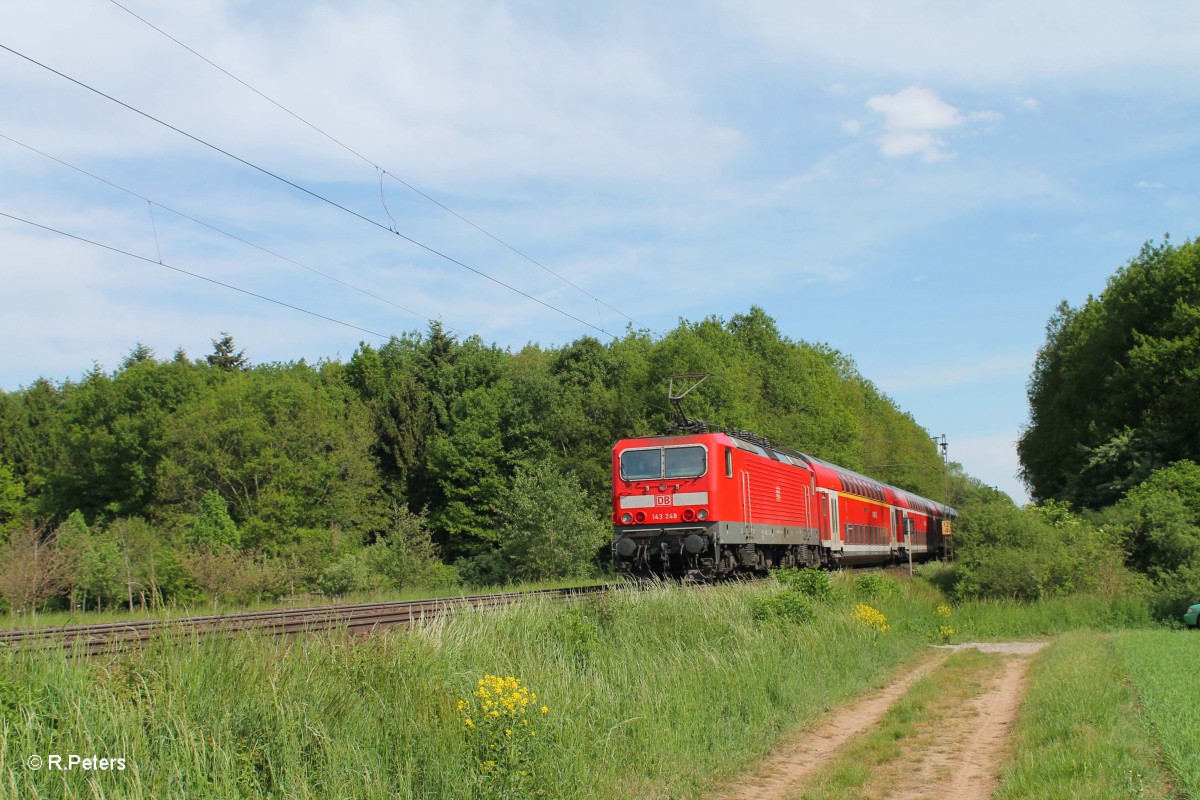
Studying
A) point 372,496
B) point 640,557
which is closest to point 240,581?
point 640,557

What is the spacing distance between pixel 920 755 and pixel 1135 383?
120 ft

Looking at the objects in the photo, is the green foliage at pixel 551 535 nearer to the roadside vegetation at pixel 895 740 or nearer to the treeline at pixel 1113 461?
the treeline at pixel 1113 461

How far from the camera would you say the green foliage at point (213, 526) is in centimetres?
4125

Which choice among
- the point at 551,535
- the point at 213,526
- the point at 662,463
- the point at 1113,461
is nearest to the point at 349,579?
the point at 551,535

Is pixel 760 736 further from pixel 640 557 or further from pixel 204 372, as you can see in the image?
pixel 204 372

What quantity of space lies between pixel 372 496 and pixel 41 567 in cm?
3359

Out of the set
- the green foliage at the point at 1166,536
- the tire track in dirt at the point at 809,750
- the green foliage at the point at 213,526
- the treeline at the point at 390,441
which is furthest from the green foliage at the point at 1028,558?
the green foliage at the point at 213,526

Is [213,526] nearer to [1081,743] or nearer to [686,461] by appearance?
[686,461]

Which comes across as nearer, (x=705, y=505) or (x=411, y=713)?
(x=411, y=713)

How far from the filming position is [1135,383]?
39.7 meters

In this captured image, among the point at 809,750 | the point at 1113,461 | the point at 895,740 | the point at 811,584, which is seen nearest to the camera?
the point at 809,750

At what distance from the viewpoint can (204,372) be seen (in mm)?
59125

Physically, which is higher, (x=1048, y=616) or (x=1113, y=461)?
(x=1113, y=461)

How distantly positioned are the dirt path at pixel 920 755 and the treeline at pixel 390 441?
26.1 metres
